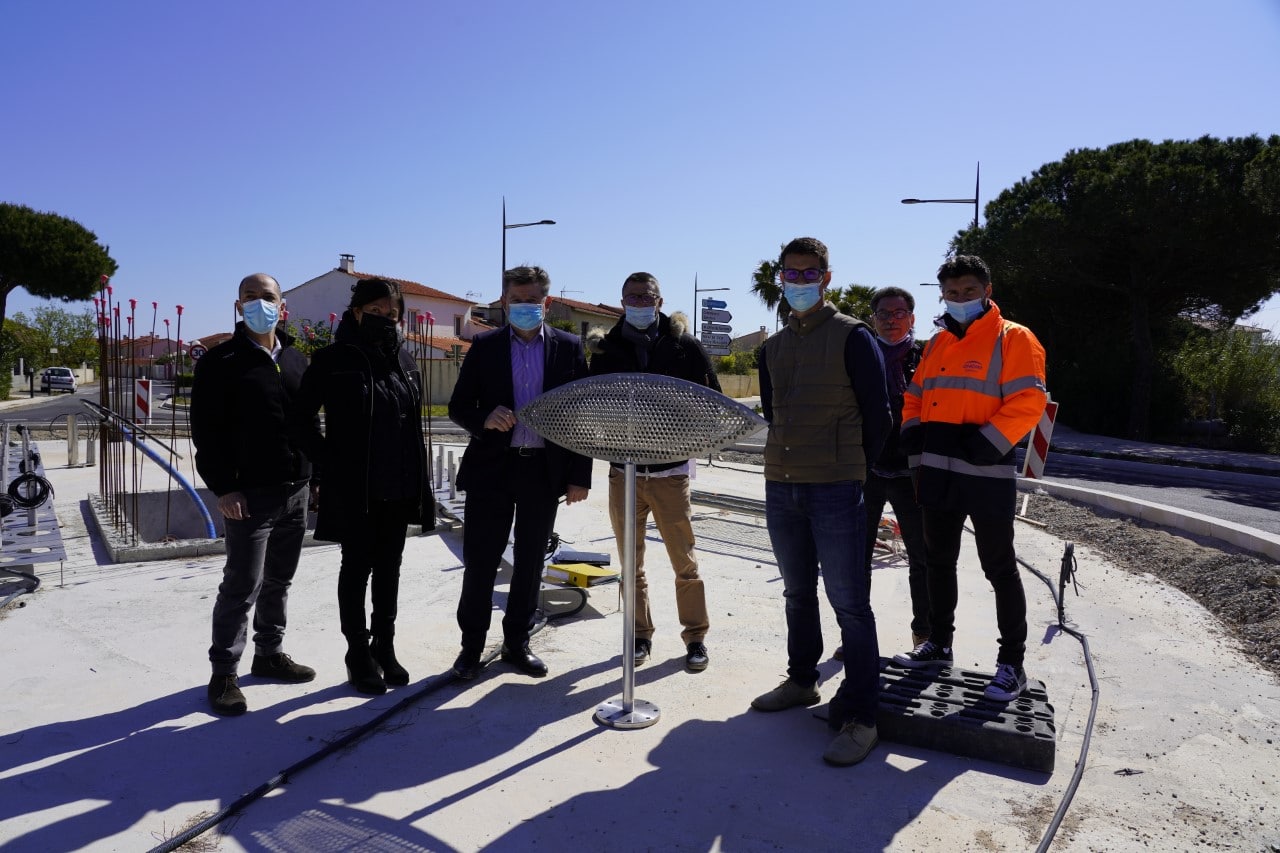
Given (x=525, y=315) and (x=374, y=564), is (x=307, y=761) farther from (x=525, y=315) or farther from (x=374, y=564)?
(x=525, y=315)

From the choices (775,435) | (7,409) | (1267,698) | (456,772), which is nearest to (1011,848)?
(775,435)

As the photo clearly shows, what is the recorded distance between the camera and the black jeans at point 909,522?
4449 mm

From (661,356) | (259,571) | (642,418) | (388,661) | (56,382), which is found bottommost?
(388,661)

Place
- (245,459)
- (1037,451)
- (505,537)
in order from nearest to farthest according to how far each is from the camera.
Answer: (245,459), (505,537), (1037,451)

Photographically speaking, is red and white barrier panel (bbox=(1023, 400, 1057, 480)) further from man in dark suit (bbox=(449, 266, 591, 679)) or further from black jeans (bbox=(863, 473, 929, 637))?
man in dark suit (bbox=(449, 266, 591, 679))

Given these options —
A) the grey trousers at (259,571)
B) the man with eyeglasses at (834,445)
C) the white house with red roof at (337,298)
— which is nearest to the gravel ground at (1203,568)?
the man with eyeglasses at (834,445)

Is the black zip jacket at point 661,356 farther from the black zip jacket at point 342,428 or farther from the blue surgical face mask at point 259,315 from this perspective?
the blue surgical face mask at point 259,315

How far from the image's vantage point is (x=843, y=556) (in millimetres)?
3414

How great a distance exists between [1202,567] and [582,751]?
17.9 ft

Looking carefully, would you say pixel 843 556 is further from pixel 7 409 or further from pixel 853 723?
pixel 7 409

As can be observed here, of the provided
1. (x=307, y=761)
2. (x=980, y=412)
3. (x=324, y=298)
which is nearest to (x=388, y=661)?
(x=307, y=761)

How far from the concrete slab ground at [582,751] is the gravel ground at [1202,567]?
242 millimetres

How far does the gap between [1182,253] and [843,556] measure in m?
24.8

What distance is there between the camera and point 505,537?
4246 millimetres
